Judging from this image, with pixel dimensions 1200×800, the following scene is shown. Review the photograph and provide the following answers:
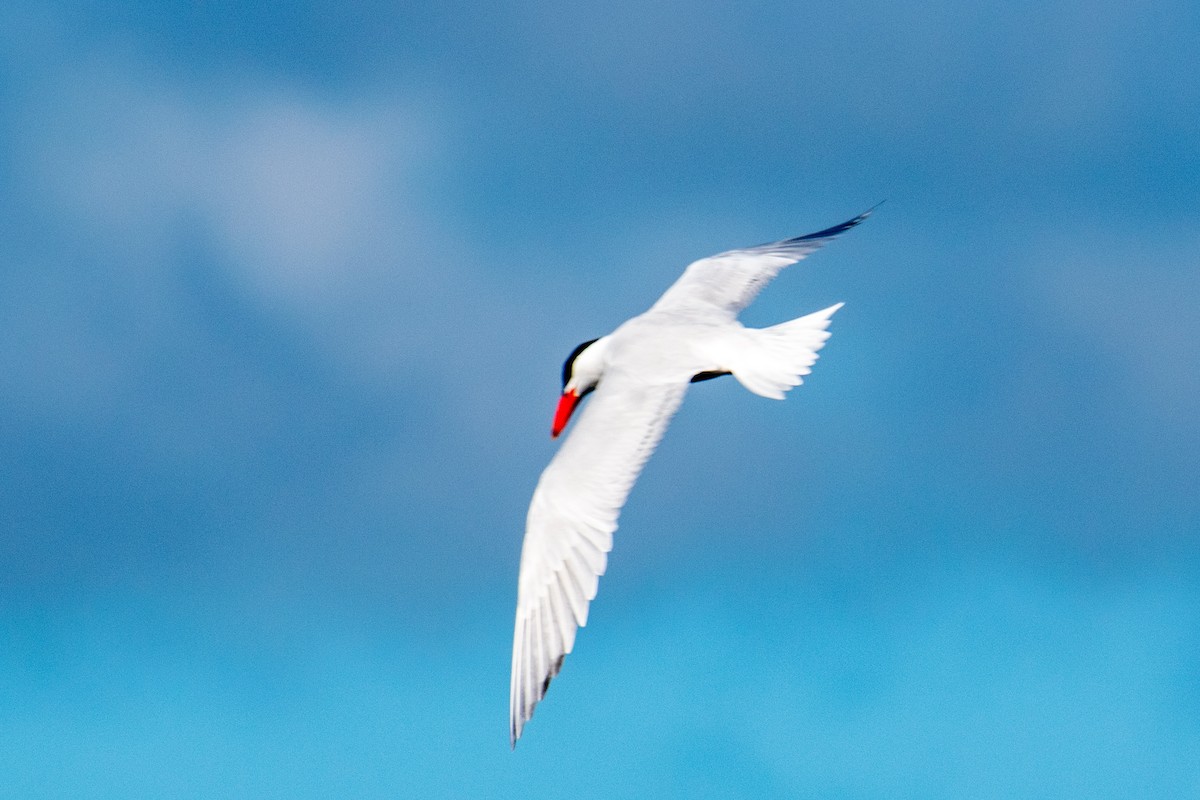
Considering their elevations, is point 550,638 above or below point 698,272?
below

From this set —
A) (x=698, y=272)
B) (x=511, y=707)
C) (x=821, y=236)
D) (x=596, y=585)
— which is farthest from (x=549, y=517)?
(x=821, y=236)

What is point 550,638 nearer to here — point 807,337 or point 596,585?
point 596,585

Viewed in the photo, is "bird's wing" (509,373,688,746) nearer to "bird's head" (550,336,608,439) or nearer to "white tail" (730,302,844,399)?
"white tail" (730,302,844,399)

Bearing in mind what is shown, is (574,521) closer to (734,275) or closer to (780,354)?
(780,354)

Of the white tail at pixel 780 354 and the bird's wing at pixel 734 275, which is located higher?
the bird's wing at pixel 734 275

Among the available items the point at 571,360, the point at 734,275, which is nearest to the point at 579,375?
the point at 571,360

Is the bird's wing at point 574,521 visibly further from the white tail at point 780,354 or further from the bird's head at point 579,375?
the bird's head at point 579,375

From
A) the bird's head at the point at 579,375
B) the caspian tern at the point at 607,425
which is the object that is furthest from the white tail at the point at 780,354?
the bird's head at the point at 579,375
